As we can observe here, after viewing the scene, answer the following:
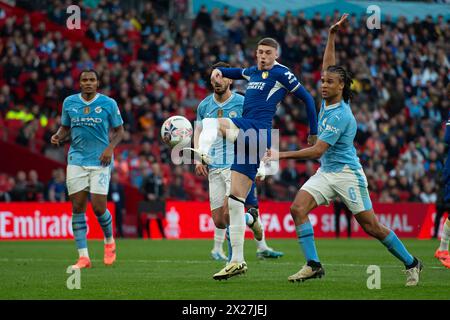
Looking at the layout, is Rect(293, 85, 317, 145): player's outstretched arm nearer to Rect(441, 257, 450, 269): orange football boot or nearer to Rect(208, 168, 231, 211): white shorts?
Rect(208, 168, 231, 211): white shorts

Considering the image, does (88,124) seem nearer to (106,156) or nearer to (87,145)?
(87,145)

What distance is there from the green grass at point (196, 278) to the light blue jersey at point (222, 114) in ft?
5.22

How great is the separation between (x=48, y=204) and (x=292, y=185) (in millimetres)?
7747

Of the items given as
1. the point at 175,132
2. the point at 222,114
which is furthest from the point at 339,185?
the point at 222,114

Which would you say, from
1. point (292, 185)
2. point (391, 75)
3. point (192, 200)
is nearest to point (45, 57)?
point (192, 200)

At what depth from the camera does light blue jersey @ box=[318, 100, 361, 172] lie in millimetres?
10734

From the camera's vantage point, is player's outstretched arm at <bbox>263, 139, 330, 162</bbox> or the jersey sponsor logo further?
the jersey sponsor logo

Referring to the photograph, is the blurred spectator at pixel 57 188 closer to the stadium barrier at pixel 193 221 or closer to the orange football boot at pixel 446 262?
the stadium barrier at pixel 193 221

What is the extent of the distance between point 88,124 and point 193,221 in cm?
1259

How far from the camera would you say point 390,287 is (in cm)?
1064

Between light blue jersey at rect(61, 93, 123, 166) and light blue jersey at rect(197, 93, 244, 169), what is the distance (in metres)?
1.48

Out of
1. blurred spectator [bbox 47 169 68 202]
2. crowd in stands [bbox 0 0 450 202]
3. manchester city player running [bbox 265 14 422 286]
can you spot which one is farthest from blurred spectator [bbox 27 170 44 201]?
manchester city player running [bbox 265 14 422 286]

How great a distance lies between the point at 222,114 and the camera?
48.6 ft
